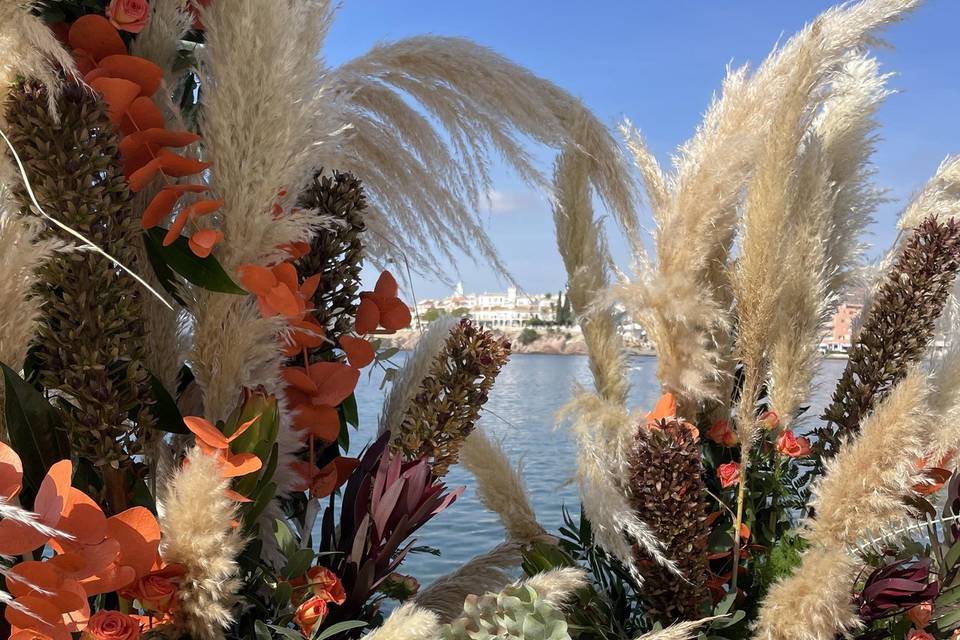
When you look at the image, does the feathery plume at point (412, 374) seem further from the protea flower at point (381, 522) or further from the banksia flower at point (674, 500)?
the banksia flower at point (674, 500)

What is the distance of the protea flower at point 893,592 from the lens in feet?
3.34

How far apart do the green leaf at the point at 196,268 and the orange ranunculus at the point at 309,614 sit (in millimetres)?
287

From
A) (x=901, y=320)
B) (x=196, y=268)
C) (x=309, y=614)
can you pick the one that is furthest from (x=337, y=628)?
(x=901, y=320)

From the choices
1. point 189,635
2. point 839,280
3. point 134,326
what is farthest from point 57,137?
point 839,280

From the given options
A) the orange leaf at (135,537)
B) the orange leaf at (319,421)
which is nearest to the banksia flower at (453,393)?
the orange leaf at (319,421)

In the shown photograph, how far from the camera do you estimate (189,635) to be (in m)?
0.68

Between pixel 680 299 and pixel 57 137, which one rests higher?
pixel 57 137

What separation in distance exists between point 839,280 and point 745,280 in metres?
0.31

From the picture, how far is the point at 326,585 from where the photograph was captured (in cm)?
75

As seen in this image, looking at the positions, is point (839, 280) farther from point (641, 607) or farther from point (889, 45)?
point (641, 607)

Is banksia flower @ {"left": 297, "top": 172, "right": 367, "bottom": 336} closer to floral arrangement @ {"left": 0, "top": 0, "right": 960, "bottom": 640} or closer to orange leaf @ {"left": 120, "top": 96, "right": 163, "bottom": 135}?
floral arrangement @ {"left": 0, "top": 0, "right": 960, "bottom": 640}

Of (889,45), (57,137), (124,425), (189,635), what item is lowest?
(189,635)

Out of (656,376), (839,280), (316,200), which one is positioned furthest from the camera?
(839,280)

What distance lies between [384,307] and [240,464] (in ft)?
1.01
